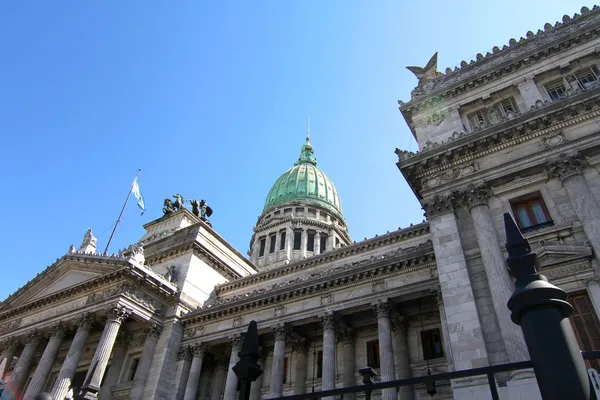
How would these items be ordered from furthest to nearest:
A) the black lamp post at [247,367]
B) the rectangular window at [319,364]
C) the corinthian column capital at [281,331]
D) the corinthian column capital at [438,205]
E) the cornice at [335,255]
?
the cornice at [335,255]
the corinthian column capital at [281,331]
the rectangular window at [319,364]
the corinthian column capital at [438,205]
the black lamp post at [247,367]

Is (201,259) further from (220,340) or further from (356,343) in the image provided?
(356,343)

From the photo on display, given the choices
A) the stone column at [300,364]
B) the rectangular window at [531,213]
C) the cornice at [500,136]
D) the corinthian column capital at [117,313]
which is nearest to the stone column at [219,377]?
the stone column at [300,364]

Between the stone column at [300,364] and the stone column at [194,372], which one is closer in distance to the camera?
Result: the stone column at [300,364]

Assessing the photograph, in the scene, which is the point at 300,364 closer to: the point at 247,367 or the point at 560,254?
the point at 560,254

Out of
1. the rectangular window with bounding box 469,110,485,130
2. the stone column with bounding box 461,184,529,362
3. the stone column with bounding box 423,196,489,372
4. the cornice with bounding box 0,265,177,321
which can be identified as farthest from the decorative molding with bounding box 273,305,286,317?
the rectangular window with bounding box 469,110,485,130

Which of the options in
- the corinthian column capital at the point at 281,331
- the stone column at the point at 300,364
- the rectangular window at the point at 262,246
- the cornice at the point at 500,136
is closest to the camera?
the cornice at the point at 500,136

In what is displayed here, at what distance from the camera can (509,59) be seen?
23.5m

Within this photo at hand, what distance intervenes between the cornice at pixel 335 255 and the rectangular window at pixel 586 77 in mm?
13878

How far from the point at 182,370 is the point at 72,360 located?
6902 mm

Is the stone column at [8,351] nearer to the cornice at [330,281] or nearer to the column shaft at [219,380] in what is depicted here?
the cornice at [330,281]

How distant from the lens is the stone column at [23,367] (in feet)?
101

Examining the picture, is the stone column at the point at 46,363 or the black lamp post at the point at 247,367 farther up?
the stone column at the point at 46,363

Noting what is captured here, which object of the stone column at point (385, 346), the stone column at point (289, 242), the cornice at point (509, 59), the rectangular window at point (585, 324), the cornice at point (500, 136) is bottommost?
the rectangular window at point (585, 324)

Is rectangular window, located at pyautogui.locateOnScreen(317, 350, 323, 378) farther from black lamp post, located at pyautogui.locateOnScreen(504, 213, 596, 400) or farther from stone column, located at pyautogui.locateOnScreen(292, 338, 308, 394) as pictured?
black lamp post, located at pyautogui.locateOnScreen(504, 213, 596, 400)
